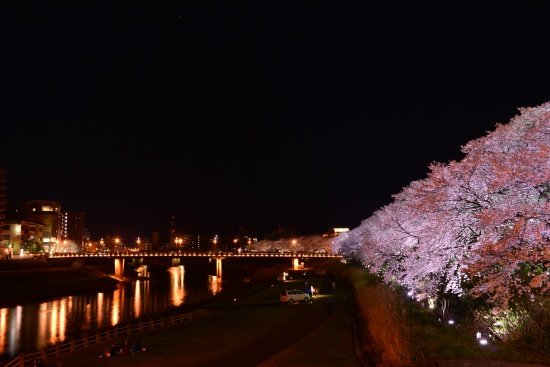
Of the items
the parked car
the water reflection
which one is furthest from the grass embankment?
the water reflection

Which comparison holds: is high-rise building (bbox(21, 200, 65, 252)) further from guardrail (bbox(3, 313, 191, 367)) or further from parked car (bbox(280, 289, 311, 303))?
guardrail (bbox(3, 313, 191, 367))

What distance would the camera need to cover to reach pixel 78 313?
52125 mm

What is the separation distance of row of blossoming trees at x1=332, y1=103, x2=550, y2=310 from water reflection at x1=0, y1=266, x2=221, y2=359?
24.9 meters

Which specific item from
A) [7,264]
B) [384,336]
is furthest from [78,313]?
[384,336]

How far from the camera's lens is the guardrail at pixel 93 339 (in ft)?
70.5

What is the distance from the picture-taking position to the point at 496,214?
13273mm

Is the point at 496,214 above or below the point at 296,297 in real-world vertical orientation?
above

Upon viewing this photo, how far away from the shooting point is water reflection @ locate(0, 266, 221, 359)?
119ft

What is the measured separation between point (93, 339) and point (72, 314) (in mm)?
23725

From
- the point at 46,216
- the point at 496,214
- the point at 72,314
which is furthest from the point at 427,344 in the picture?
the point at 46,216

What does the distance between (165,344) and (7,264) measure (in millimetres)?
68541

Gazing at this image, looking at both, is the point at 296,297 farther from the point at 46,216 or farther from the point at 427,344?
the point at 46,216

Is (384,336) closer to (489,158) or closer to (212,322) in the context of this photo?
(489,158)

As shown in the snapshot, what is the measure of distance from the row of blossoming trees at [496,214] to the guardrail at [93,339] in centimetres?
1503
